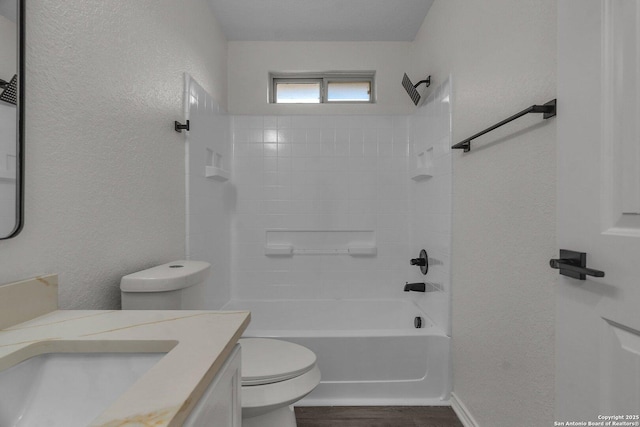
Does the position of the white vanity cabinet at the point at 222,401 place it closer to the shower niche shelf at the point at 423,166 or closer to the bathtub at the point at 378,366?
the bathtub at the point at 378,366

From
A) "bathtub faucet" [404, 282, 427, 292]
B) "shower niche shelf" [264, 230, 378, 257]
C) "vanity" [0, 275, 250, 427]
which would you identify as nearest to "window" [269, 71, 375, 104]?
Answer: "shower niche shelf" [264, 230, 378, 257]

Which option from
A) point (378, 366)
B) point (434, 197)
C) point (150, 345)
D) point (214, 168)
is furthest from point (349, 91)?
point (150, 345)

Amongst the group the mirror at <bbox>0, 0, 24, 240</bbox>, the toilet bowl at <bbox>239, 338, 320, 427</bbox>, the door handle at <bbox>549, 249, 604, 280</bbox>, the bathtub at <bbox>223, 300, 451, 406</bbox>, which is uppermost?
the mirror at <bbox>0, 0, 24, 240</bbox>

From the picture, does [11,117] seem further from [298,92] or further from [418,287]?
[298,92]

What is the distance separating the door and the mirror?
1.40 metres

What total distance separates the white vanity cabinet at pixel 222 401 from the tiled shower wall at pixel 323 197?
209 cm

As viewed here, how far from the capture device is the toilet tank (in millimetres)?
1225

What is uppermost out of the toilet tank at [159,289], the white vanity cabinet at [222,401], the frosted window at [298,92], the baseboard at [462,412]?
the frosted window at [298,92]

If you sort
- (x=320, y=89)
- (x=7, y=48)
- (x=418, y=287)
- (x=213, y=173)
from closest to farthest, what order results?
(x=7, y=48) < (x=213, y=173) < (x=418, y=287) < (x=320, y=89)

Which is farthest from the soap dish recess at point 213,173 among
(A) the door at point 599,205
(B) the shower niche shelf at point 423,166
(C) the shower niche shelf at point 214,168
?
(A) the door at point 599,205

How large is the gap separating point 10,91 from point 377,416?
1994 mm

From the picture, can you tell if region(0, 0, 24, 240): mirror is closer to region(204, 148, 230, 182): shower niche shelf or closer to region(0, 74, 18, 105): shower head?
region(0, 74, 18, 105): shower head

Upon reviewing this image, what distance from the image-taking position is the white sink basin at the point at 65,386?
2.17 ft

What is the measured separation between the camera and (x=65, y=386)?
27.5 inches
